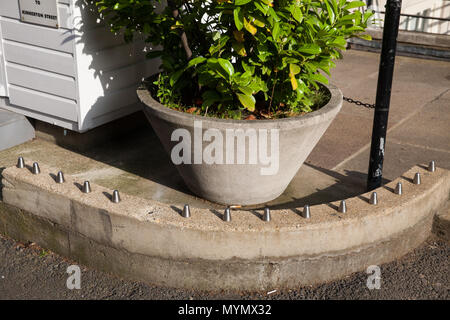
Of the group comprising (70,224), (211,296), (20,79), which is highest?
(20,79)

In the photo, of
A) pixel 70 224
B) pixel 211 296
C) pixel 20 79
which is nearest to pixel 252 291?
pixel 211 296

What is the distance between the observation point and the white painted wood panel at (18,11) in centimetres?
528

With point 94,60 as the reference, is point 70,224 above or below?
below

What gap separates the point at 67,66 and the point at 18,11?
72 centimetres

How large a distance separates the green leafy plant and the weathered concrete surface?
922mm

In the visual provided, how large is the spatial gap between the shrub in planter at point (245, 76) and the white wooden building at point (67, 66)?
429 millimetres

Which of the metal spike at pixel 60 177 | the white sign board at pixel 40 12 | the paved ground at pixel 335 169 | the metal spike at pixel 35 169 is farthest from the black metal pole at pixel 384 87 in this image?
the white sign board at pixel 40 12

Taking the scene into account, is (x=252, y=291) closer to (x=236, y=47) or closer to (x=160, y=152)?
(x=236, y=47)

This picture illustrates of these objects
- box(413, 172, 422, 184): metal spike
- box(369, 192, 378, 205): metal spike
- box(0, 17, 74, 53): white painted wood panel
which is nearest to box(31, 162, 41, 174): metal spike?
box(0, 17, 74, 53): white painted wood panel

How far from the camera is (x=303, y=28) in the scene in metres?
4.36

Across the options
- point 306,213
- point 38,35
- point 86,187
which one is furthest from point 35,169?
point 306,213

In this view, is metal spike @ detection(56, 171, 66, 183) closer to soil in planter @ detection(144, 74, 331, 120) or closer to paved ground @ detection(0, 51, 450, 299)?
paved ground @ detection(0, 51, 450, 299)

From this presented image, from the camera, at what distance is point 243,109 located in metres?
4.81

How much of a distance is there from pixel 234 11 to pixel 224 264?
1.68 m
